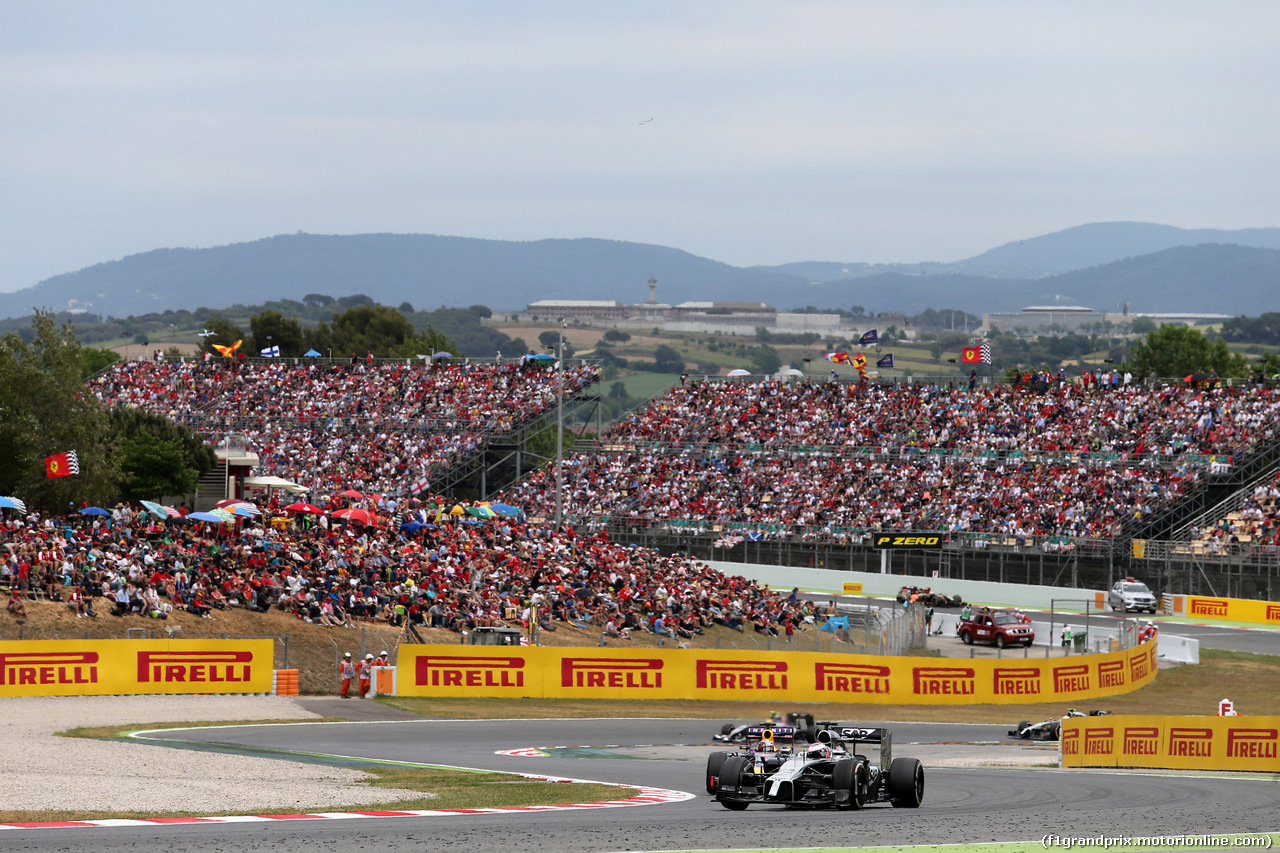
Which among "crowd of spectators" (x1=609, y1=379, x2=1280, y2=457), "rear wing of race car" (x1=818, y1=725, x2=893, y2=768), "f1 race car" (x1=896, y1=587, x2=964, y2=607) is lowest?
"f1 race car" (x1=896, y1=587, x2=964, y2=607)

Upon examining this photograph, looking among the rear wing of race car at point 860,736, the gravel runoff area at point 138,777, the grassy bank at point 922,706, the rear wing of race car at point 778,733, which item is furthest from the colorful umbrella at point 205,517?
the rear wing of race car at point 860,736

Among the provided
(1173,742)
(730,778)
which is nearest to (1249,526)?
(1173,742)

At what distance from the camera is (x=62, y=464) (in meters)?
40.9

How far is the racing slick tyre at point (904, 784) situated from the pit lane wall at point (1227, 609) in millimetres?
39090

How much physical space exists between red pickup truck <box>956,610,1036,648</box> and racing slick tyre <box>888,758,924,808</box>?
2826 cm

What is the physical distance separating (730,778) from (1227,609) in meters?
41.3

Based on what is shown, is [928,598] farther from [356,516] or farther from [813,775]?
[813,775]

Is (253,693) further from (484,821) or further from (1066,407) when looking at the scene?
(1066,407)

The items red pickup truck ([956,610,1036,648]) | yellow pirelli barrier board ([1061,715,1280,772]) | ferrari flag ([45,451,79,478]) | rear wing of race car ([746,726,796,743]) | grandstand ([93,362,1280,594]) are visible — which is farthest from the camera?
grandstand ([93,362,1280,594])

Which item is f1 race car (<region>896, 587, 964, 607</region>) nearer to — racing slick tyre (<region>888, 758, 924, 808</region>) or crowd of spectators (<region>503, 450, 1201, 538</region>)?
crowd of spectators (<region>503, 450, 1201, 538</region>)

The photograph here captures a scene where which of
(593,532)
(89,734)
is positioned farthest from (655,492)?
(89,734)

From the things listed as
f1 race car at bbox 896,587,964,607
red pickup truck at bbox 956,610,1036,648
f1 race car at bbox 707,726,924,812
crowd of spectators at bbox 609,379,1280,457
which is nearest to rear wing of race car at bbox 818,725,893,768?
f1 race car at bbox 707,726,924,812

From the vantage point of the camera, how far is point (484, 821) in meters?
15.2

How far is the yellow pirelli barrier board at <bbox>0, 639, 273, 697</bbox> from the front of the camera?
95.3ft
